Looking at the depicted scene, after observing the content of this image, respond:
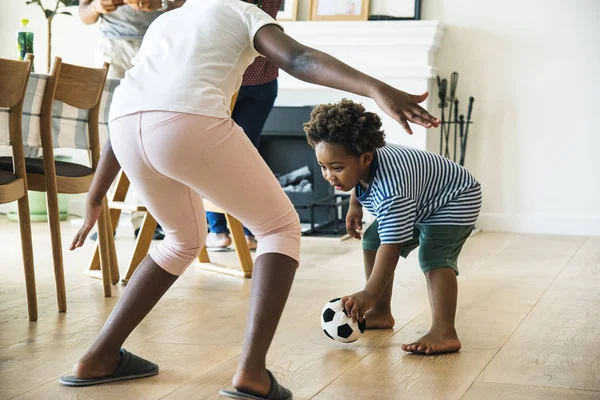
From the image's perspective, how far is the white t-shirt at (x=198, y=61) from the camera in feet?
5.23

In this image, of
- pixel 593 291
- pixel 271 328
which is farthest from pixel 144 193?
pixel 593 291

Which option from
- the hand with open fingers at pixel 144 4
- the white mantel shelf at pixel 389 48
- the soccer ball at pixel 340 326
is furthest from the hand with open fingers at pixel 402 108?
the white mantel shelf at pixel 389 48

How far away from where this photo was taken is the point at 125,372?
1859mm

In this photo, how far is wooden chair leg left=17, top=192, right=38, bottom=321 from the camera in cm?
252

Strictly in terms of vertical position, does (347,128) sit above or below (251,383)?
above

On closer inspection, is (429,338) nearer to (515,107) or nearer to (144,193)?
(144,193)

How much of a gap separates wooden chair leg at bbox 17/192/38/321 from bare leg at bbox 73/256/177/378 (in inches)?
29.8

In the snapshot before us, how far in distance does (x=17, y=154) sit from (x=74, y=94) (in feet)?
1.12

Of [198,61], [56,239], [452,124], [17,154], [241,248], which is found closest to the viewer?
[198,61]

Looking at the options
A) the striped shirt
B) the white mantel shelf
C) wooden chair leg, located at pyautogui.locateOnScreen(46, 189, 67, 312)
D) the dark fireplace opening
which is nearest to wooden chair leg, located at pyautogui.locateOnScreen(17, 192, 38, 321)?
wooden chair leg, located at pyautogui.locateOnScreen(46, 189, 67, 312)

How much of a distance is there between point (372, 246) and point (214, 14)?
0.97 meters

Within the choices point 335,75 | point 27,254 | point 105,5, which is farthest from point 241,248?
point 335,75

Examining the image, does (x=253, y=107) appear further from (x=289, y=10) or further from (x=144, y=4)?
(x=289, y=10)

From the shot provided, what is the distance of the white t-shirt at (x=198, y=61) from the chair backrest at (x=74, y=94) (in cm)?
106
